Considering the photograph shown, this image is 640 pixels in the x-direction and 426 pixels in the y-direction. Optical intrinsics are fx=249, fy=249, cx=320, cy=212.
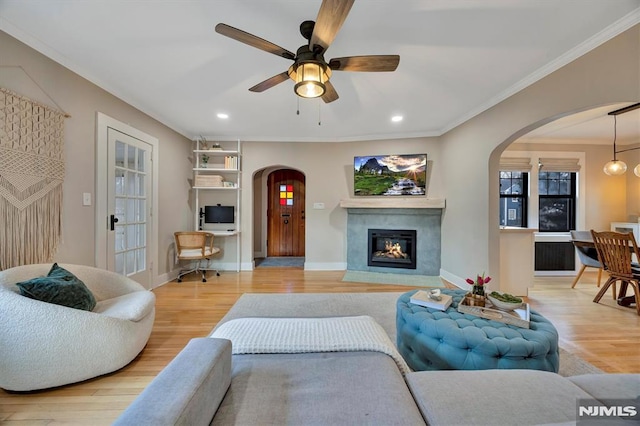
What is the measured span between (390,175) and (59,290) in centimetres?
444

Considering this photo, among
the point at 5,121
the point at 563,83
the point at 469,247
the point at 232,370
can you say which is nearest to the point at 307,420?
the point at 232,370

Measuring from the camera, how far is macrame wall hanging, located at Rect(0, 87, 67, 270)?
191cm

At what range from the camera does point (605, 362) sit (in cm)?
195

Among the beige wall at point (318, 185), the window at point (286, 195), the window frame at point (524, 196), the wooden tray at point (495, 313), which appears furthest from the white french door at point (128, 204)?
the window frame at point (524, 196)

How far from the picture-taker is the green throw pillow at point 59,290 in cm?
169

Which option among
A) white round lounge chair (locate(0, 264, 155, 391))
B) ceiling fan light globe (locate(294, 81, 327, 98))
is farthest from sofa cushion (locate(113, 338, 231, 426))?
ceiling fan light globe (locate(294, 81, 327, 98))

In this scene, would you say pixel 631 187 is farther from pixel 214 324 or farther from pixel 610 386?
pixel 214 324

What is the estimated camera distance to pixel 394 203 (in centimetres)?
449

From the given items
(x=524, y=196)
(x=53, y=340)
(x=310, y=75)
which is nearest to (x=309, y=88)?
(x=310, y=75)

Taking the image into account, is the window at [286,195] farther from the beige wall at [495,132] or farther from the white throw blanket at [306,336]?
the white throw blanket at [306,336]

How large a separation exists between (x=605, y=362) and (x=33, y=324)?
13.3 ft

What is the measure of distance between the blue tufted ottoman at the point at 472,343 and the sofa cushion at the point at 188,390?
4.13ft

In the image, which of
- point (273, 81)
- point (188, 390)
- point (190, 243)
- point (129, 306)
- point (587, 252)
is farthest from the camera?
point (190, 243)

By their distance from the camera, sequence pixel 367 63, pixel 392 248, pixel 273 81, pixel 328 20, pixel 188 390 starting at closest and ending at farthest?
1. pixel 188 390
2. pixel 328 20
3. pixel 367 63
4. pixel 273 81
5. pixel 392 248
